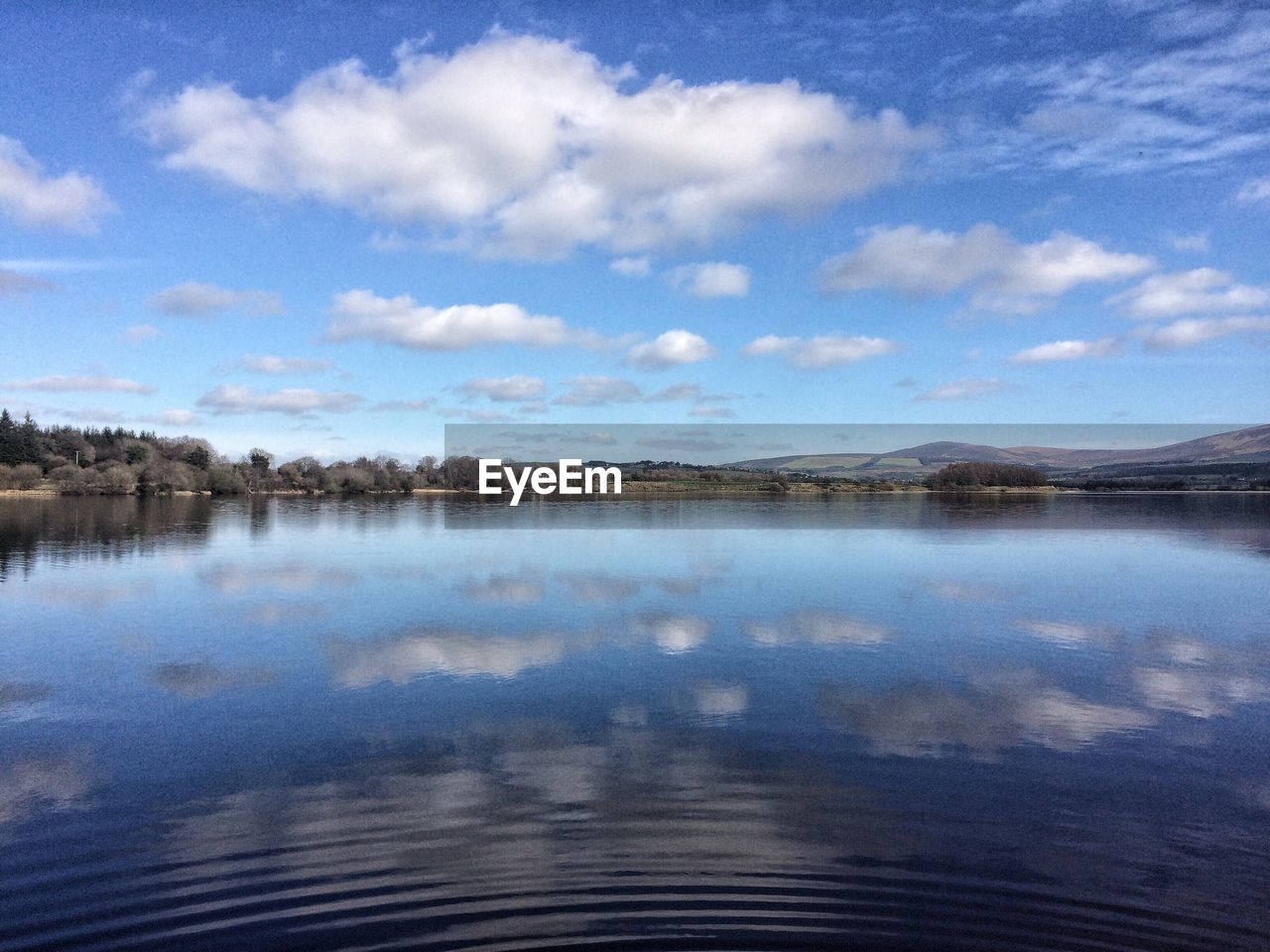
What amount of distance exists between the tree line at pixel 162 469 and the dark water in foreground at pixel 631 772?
79119 mm

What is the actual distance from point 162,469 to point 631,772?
3800 inches

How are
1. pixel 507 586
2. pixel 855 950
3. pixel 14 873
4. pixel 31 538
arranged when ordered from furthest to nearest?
pixel 31 538 → pixel 507 586 → pixel 14 873 → pixel 855 950

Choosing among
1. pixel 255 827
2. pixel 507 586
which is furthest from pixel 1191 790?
pixel 507 586

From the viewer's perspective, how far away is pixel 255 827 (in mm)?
6445

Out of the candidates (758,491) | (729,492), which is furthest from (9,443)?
(758,491)

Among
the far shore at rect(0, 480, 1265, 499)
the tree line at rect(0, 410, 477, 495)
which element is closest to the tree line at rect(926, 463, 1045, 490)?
the far shore at rect(0, 480, 1265, 499)

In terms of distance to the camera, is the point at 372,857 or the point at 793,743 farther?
the point at 793,743

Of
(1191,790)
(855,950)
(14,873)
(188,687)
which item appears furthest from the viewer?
(188,687)

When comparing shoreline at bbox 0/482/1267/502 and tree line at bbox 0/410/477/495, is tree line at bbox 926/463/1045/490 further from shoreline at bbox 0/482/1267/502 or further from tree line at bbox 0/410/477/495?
tree line at bbox 0/410/477/495

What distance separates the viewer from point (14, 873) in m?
5.70

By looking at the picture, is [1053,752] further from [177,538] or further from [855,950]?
[177,538]

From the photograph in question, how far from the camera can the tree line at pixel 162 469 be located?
275 feet

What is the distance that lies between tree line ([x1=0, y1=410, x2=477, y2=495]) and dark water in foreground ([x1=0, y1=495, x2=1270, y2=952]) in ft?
260

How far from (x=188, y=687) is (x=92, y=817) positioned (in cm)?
450
